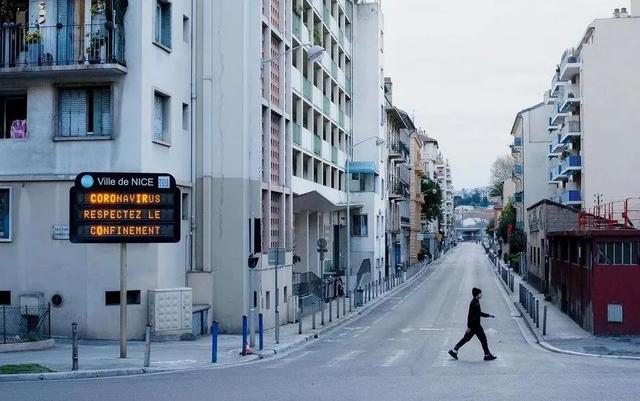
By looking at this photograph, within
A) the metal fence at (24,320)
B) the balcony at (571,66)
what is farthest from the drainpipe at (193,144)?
the balcony at (571,66)

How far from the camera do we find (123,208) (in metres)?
21.0

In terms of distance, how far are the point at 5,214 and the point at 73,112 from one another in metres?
3.73

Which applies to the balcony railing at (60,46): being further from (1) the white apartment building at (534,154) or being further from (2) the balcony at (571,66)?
(1) the white apartment building at (534,154)

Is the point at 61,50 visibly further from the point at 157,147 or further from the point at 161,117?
the point at 157,147

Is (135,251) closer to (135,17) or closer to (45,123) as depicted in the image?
(45,123)

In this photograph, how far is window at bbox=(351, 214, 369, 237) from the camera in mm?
65062

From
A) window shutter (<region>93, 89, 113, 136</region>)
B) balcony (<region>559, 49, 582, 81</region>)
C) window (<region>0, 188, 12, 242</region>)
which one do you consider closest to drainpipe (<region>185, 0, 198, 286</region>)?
window shutter (<region>93, 89, 113, 136</region>)

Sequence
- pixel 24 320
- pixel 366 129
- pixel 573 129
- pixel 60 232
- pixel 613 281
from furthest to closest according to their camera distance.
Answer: pixel 366 129 < pixel 573 129 < pixel 613 281 < pixel 60 232 < pixel 24 320

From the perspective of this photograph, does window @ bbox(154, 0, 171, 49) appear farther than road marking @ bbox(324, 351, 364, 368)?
Yes

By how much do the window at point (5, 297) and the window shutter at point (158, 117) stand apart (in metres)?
6.45

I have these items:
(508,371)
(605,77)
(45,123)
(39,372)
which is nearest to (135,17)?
(45,123)

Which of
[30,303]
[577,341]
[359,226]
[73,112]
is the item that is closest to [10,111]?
[73,112]

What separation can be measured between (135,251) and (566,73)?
46.2 m

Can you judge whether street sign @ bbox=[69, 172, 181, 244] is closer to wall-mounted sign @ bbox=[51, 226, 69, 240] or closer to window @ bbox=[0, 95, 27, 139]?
wall-mounted sign @ bbox=[51, 226, 69, 240]
